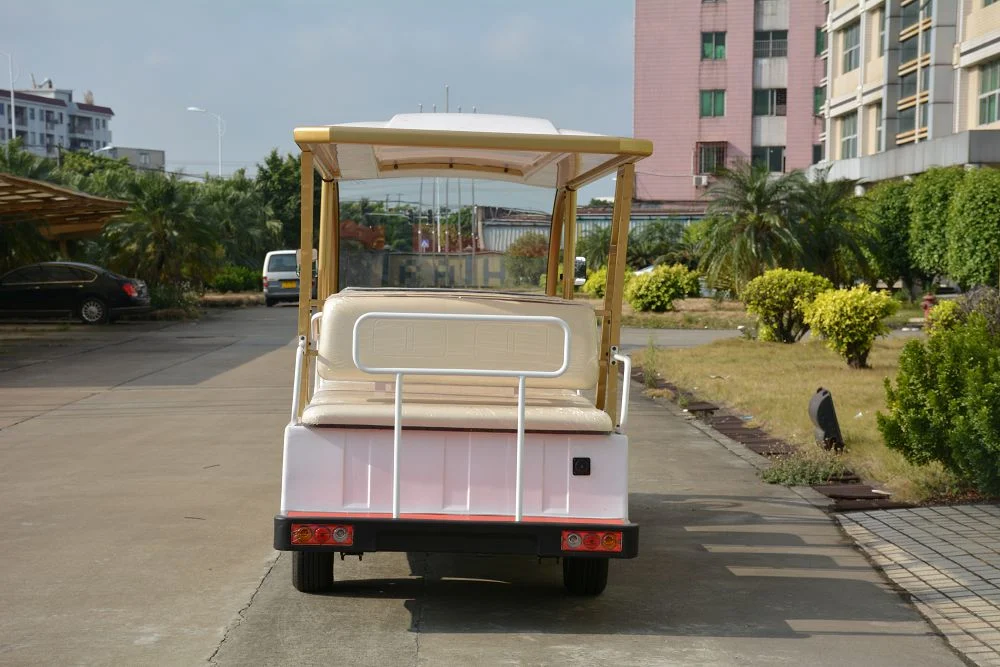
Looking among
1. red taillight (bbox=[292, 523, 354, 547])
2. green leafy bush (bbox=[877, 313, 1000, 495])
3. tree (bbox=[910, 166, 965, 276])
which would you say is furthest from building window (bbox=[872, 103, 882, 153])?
red taillight (bbox=[292, 523, 354, 547])

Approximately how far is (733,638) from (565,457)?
1.12m

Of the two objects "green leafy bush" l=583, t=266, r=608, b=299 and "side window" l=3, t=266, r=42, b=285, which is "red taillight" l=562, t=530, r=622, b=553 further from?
"green leafy bush" l=583, t=266, r=608, b=299

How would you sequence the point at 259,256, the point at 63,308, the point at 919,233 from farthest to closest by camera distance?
the point at 259,256 → the point at 919,233 → the point at 63,308

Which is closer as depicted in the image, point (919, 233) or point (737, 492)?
point (737, 492)

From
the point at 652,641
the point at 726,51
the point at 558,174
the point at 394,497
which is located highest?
the point at 726,51

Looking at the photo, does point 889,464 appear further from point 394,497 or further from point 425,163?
point 394,497

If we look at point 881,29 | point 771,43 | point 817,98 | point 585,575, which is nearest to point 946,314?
point 585,575

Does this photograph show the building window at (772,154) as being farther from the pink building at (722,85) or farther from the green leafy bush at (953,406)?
the green leafy bush at (953,406)

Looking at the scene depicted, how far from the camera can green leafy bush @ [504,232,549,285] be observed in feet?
28.1

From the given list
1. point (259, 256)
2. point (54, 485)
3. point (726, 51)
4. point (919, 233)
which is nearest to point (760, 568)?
point (54, 485)

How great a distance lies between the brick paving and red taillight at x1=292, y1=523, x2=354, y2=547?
2.83 meters

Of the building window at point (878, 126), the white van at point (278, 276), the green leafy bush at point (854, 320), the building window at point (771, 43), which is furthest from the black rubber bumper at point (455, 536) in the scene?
the building window at point (771, 43)

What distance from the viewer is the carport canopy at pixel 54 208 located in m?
23.1

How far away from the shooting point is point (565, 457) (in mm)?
5969
